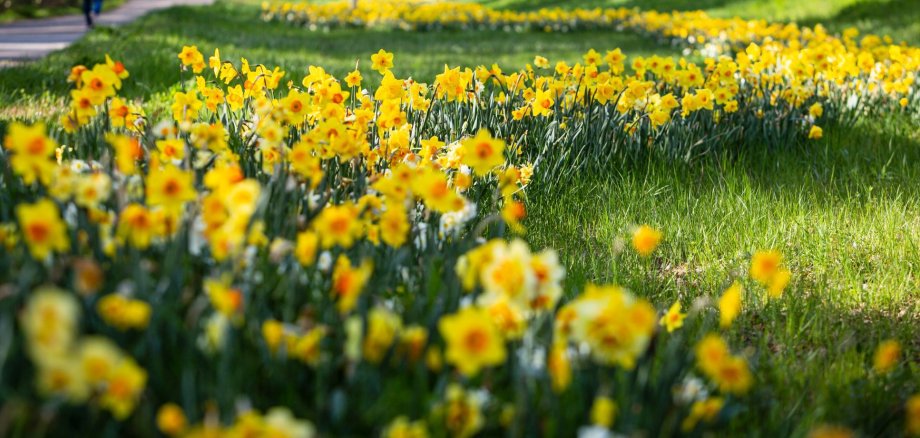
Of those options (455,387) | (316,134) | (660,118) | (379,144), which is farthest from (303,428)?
(660,118)

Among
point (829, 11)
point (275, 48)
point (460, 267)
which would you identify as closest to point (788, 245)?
point (460, 267)

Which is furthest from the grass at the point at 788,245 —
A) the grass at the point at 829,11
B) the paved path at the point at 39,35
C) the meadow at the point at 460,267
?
the grass at the point at 829,11

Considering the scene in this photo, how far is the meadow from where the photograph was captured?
4.40 feet

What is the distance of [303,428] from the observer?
116cm

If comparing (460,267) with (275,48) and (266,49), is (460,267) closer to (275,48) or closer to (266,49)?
(266,49)

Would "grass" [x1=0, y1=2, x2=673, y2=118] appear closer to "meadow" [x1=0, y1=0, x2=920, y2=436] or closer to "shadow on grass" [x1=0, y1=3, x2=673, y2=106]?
"shadow on grass" [x1=0, y1=3, x2=673, y2=106]

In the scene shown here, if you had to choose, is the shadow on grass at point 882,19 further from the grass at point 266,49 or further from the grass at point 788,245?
the grass at point 788,245

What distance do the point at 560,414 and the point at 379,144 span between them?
1.82 metres

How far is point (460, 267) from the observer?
1738 millimetres

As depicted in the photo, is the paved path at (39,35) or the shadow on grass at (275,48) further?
the paved path at (39,35)

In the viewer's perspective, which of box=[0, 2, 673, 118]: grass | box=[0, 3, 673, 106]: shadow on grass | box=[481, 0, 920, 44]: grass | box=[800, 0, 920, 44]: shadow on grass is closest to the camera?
box=[0, 2, 673, 118]: grass

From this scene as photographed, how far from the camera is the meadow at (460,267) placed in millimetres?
1340

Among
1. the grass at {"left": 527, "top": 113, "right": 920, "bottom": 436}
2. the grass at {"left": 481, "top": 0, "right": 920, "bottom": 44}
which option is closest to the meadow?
the grass at {"left": 527, "top": 113, "right": 920, "bottom": 436}

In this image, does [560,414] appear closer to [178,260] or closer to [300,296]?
[300,296]
